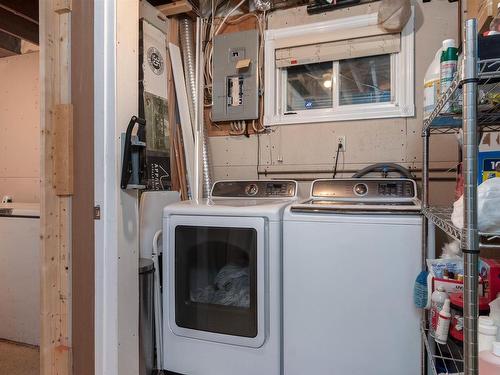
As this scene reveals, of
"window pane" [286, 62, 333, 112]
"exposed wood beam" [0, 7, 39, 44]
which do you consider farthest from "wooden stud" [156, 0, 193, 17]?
"exposed wood beam" [0, 7, 39, 44]

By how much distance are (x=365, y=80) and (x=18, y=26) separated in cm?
297

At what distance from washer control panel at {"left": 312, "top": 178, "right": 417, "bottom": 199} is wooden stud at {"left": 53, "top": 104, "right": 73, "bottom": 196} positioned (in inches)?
55.3

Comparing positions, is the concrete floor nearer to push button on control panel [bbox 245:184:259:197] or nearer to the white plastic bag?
push button on control panel [bbox 245:184:259:197]

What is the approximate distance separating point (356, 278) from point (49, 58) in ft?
6.08

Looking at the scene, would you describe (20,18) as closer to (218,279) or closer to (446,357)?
(218,279)

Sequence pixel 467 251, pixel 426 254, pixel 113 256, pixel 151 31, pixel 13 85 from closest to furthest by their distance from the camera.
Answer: pixel 467 251 < pixel 426 254 < pixel 113 256 < pixel 151 31 < pixel 13 85

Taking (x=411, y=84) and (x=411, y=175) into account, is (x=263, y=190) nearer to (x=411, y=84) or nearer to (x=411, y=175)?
(x=411, y=175)

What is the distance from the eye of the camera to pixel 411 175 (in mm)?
2148

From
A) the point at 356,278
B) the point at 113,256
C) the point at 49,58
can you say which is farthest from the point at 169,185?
the point at 356,278

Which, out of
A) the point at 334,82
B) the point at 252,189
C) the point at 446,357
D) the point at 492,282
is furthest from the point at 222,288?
the point at 334,82

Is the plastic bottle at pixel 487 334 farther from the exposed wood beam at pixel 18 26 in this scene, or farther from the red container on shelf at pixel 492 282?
the exposed wood beam at pixel 18 26

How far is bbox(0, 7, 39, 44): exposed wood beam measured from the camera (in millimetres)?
2742

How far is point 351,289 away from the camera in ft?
4.94

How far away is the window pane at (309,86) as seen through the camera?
2.50 m
